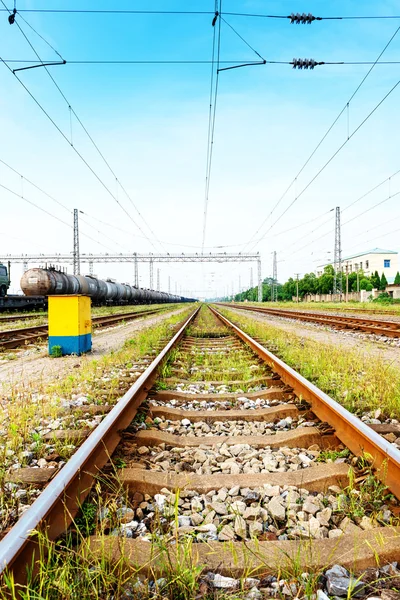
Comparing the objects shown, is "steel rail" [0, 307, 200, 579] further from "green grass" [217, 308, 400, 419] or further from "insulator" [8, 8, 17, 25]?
"insulator" [8, 8, 17, 25]

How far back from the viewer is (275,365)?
5629 millimetres

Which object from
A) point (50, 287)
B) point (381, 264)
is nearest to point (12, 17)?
point (50, 287)

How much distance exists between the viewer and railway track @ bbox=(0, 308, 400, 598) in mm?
1669

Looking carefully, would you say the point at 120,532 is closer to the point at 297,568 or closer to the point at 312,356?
the point at 297,568

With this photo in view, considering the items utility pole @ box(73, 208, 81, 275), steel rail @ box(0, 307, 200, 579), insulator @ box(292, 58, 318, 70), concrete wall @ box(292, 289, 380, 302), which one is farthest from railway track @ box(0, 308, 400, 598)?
concrete wall @ box(292, 289, 380, 302)

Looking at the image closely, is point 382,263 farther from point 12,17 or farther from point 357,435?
point 357,435

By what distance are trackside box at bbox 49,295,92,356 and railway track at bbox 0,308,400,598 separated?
4.11 metres

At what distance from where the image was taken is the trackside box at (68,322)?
7.79m

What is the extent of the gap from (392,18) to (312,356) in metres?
8.12

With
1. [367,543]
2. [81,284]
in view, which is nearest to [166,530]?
[367,543]

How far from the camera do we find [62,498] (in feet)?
6.43

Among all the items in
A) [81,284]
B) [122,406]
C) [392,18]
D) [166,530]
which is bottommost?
[166,530]

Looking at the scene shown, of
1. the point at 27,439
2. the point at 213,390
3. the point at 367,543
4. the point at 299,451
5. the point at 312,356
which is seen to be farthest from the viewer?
the point at 312,356

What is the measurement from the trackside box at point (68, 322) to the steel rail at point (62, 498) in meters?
4.84
